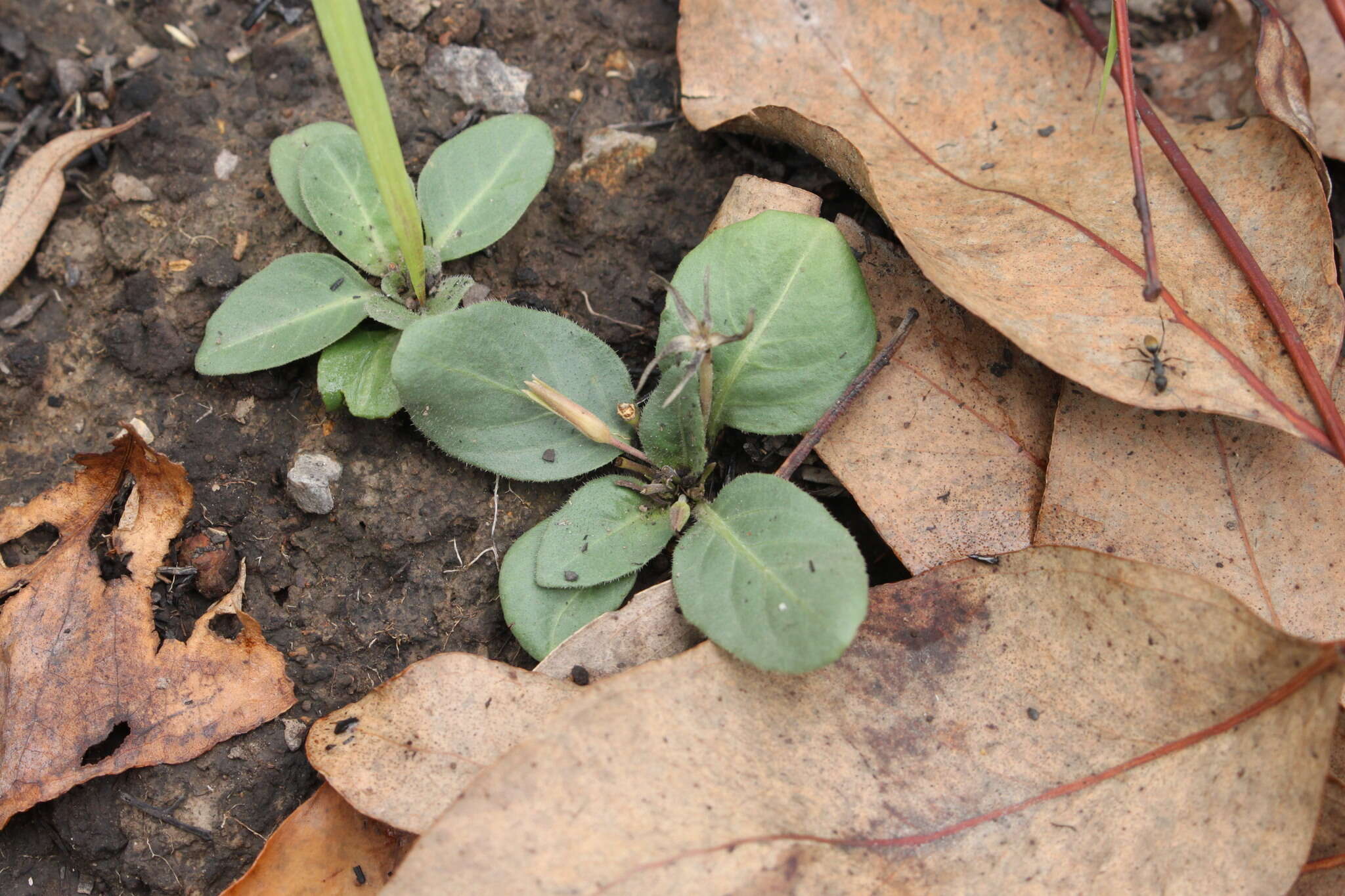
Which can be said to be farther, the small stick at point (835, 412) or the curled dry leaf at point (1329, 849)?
the small stick at point (835, 412)

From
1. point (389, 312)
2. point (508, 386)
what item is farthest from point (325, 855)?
point (389, 312)

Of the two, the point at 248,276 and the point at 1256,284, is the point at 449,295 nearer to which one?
the point at 248,276

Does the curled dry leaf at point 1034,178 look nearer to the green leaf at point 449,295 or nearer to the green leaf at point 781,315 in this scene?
the green leaf at point 781,315

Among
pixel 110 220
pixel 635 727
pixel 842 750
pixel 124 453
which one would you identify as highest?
pixel 110 220

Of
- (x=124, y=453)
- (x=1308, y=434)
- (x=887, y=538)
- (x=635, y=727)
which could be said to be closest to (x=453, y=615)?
(x=635, y=727)

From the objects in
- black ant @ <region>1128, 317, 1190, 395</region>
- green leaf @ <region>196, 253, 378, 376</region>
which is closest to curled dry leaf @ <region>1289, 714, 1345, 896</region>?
black ant @ <region>1128, 317, 1190, 395</region>

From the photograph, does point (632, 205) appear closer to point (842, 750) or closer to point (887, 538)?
point (887, 538)

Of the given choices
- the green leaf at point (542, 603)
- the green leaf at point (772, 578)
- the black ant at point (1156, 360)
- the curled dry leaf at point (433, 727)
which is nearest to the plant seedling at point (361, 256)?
the green leaf at point (542, 603)
